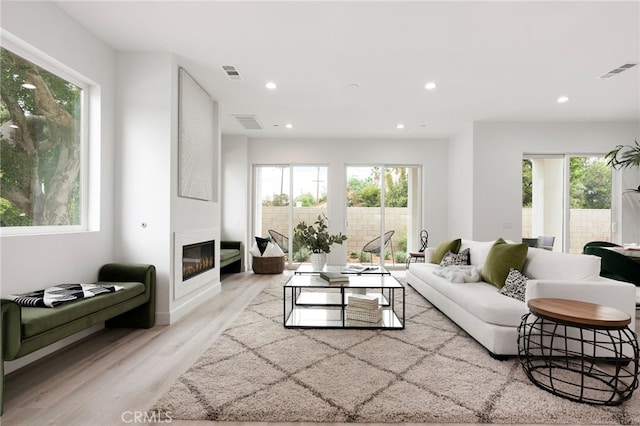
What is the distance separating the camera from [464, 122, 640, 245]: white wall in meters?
6.14

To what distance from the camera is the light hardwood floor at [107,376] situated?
1915 mm

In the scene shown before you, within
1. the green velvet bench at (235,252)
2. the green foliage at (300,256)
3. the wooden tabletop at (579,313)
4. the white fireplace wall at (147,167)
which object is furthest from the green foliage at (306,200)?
the wooden tabletop at (579,313)

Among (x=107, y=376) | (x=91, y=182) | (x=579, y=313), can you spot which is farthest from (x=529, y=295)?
(x=91, y=182)

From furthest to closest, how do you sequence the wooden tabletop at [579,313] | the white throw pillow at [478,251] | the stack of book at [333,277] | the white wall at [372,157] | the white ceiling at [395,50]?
the white wall at [372,157], the white throw pillow at [478,251], the stack of book at [333,277], the white ceiling at [395,50], the wooden tabletop at [579,313]

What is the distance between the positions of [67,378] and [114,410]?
0.66m

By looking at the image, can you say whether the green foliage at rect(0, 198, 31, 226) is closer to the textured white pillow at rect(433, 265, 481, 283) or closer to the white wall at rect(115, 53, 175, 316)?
the white wall at rect(115, 53, 175, 316)

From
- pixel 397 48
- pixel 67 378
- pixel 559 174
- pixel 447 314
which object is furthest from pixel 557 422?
pixel 559 174

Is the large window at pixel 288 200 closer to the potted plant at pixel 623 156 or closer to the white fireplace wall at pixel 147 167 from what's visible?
the white fireplace wall at pixel 147 167

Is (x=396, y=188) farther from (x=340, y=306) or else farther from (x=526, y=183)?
(x=340, y=306)

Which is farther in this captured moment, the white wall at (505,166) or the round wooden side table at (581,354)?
the white wall at (505,166)

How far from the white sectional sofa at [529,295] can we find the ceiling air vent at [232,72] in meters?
3.29

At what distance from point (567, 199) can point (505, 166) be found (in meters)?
1.26

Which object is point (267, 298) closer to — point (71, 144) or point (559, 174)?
point (71, 144)

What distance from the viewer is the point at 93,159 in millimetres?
3400
